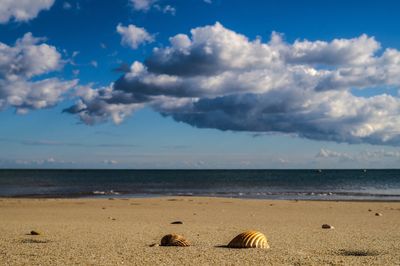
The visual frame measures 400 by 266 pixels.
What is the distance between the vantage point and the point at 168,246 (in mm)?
10234

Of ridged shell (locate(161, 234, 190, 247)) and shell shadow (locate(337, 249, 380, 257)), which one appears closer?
shell shadow (locate(337, 249, 380, 257))

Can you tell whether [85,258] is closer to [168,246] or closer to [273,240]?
[168,246]

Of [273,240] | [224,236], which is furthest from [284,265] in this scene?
[224,236]

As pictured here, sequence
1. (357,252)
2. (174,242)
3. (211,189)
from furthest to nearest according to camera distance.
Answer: (211,189)
(174,242)
(357,252)

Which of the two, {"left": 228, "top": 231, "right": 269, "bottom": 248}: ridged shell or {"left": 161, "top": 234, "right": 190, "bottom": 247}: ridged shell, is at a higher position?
{"left": 228, "top": 231, "right": 269, "bottom": 248}: ridged shell

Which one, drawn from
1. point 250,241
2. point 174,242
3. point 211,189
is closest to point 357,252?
point 250,241

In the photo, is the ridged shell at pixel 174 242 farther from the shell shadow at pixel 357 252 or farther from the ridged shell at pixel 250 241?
the shell shadow at pixel 357 252

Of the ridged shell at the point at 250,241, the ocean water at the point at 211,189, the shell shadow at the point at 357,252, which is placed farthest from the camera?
the ocean water at the point at 211,189

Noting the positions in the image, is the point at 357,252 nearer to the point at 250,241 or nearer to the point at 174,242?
the point at 250,241

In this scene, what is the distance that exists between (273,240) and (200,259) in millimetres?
3793

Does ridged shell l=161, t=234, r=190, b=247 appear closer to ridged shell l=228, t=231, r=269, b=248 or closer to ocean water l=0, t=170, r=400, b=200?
ridged shell l=228, t=231, r=269, b=248

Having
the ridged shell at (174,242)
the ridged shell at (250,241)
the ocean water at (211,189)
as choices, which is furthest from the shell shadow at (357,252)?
the ocean water at (211,189)

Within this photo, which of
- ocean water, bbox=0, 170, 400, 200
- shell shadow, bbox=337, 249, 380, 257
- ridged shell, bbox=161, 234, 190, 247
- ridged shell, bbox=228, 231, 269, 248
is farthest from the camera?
ocean water, bbox=0, 170, 400, 200

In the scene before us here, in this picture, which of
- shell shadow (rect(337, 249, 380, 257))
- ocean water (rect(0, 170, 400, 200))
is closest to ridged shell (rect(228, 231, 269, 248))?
shell shadow (rect(337, 249, 380, 257))
